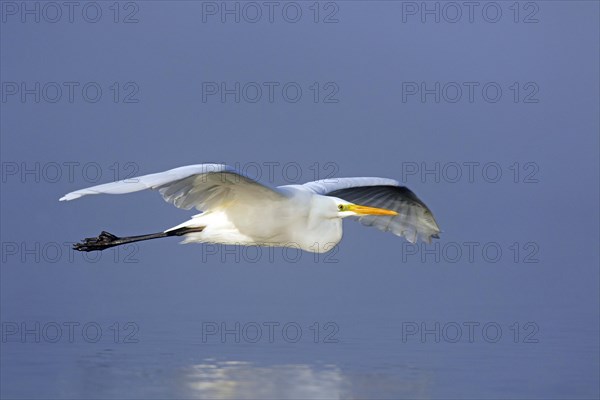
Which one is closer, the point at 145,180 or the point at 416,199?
the point at 145,180

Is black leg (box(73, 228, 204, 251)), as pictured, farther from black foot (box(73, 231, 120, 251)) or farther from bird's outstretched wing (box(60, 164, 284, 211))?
bird's outstretched wing (box(60, 164, 284, 211))

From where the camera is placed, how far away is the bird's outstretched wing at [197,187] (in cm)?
812

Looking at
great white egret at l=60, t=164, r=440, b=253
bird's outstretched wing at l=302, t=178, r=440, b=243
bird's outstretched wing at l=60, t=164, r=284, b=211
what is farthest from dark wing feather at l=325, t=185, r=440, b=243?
bird's outstretched wing at l=60, t=164, r=284, b=211

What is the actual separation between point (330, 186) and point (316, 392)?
2.44m

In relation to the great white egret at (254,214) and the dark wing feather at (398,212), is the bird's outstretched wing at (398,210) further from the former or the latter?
the great white egret at (254,214)

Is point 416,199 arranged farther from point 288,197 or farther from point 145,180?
point 145,180

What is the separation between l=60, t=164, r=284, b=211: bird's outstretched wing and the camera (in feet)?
26.7

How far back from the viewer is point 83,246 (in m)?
11.4

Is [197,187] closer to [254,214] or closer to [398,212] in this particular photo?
[254,214]

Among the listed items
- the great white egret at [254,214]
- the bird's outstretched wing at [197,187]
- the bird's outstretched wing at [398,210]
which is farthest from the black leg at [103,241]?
the bird's outstretched wing at [398,210]

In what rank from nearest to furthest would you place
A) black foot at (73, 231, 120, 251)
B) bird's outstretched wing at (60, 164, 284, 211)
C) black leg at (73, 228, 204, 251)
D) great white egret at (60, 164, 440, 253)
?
bird's outstretched wing at (60, 164, 284, 211), great white egret at (60, 164, 440, 253), black leg at (73, 228, 204, 251), black foot at (73, 231, 120, 251)

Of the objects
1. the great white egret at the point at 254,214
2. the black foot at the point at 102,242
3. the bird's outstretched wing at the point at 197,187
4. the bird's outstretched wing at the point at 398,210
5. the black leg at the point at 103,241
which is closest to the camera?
the bird's outstretched wing at the point at 197,187

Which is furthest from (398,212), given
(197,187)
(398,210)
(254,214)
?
(197,187)

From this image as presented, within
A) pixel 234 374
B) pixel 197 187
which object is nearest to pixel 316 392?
pixel 234 374
